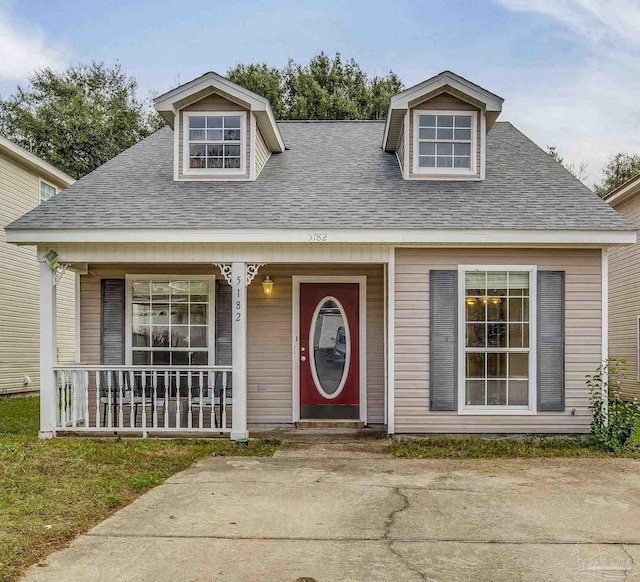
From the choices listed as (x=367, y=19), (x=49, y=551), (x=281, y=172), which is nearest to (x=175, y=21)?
(x=367, y=19)

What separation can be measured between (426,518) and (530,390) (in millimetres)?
3605

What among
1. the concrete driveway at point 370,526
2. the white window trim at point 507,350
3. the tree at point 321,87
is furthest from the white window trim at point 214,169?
the tree at point 321,87

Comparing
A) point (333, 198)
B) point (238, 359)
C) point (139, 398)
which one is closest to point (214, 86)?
point (333, 198)

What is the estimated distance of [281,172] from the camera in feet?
29.9

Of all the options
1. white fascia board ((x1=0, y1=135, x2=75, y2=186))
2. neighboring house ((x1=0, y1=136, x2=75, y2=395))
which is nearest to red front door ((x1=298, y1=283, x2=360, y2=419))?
neighboring house ((x1=0, y1=136, x2=75, y2=395))

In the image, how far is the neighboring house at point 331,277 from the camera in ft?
24.6

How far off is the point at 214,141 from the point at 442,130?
336 cm

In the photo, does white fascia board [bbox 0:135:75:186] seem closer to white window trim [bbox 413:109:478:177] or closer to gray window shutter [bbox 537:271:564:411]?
white window trim [bbox 413:109:478:177]

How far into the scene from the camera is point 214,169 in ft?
29.0

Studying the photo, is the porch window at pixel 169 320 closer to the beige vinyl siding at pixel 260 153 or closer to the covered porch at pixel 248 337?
the covered porch at pixel 248 337

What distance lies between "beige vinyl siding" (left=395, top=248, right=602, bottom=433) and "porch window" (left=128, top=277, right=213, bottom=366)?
110 inches

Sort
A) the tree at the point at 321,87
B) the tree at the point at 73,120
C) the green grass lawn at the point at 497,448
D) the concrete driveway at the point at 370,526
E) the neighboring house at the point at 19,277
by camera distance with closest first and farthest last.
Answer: the concrete driveway at the point at 370,526 → the green grass lawn at the point at 497,448 → the neighboring house at the point at 19,277 → the tree at the point at 321,87 → the tree at the point at 73,120

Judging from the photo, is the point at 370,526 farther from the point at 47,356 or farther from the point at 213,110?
the point at 213,110

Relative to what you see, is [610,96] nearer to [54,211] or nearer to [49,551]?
[54,211]
